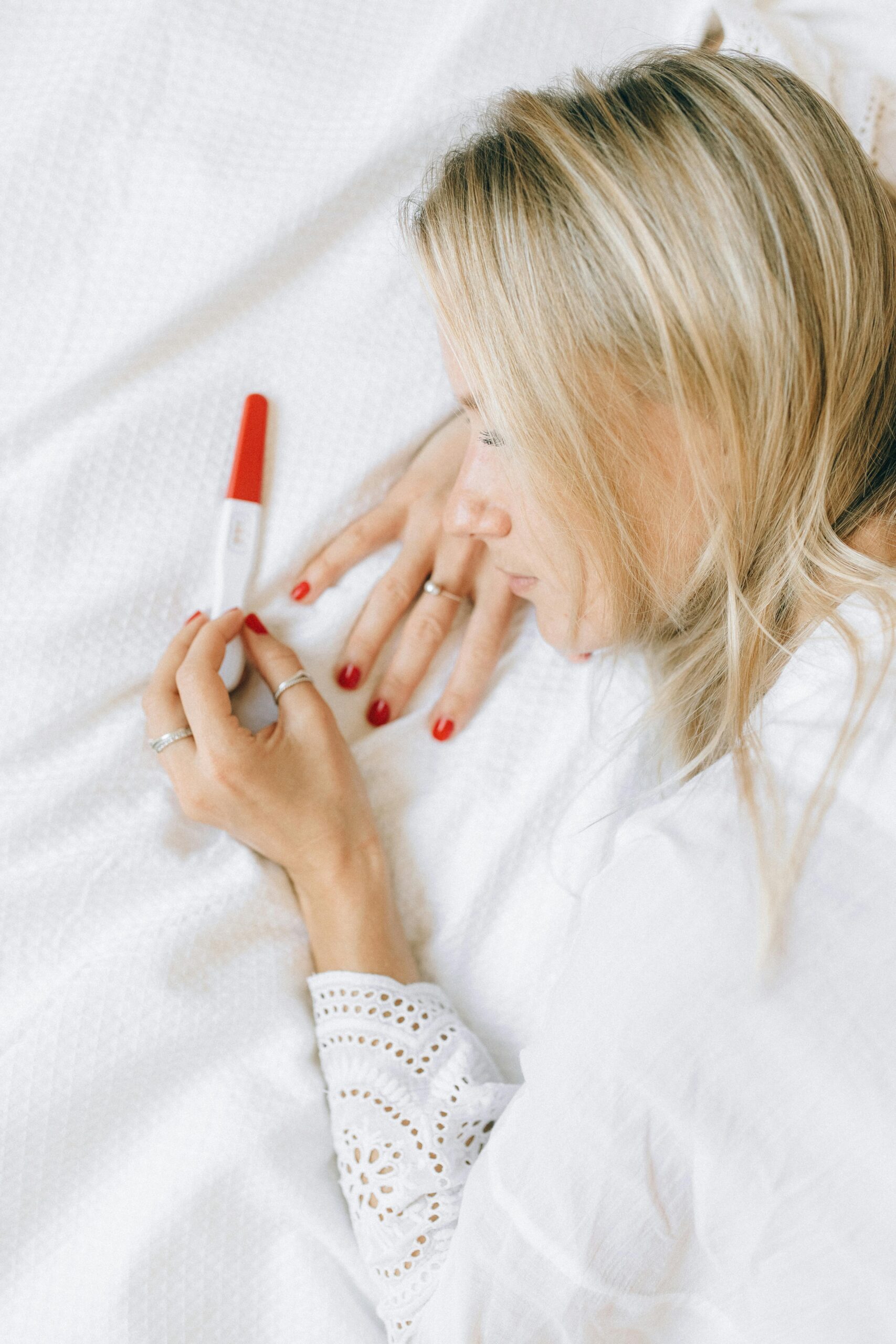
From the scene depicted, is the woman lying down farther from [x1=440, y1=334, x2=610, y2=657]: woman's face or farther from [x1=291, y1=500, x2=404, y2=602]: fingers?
[x1=291, y1=500, x2=404, y2=602]: fingers

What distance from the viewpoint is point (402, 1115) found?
2.72ft

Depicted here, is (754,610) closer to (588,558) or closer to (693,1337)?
(588,558)

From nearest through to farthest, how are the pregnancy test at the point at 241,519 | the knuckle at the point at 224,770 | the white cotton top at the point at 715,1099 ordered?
the white cotton top at the point at 715,1099 → the knuckle at the point at 224,770 → the pregnancy test at the point at 241,519

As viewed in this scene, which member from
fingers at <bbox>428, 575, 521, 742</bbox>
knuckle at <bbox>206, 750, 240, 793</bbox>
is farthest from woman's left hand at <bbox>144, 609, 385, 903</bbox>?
fingers at <bbox>428, 575, 521, 742</bbox>

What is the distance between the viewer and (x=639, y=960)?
2.04ft

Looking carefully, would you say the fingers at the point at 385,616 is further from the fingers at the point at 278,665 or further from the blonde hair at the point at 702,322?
the blonde hair at the point at 702,322

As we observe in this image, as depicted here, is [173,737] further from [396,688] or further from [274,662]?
[396,688]

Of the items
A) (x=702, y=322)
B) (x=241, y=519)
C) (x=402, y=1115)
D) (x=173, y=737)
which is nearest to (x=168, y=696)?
(x=173, y=737)

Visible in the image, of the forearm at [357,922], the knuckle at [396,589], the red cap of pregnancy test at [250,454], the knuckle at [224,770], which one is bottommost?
the forearm at [357,922]

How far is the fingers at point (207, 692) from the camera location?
2.82 ft

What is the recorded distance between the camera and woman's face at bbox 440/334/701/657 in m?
0.73

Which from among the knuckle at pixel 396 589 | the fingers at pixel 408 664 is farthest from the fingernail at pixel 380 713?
the knuckle at pixel 396 589

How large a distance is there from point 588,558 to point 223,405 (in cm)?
42

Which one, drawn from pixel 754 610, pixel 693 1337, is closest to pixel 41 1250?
pixel 693 1337
